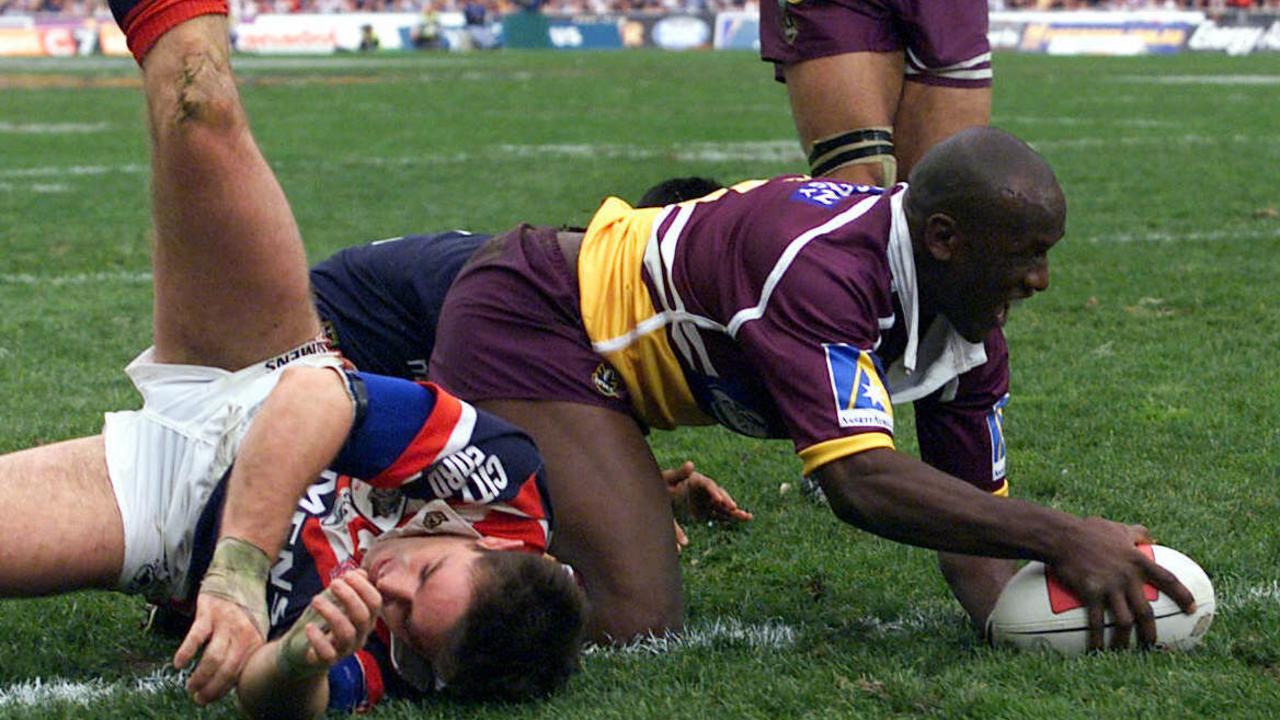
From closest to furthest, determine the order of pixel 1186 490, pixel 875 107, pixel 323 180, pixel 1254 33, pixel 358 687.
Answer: pixel 358 687, pixel 1186 490, pixel 875 107, pixel 323 180, pixel 1254 33

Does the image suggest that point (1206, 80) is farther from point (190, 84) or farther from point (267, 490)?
point (267, 490)

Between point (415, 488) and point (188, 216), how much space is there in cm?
80

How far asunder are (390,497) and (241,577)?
1.71 feet

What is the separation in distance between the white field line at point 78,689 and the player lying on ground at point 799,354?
96 centimetres

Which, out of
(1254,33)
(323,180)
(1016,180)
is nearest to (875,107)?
(1016,180)

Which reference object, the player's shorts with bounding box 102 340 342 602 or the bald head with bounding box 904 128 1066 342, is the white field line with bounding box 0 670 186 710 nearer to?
the player's shorts with bounding box 102 340 342 602

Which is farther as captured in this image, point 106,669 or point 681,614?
point 681,614

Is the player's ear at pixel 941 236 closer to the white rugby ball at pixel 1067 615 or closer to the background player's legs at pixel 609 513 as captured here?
the white rugby ball at pixel 1067 615

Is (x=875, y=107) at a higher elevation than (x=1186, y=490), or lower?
Result: higher

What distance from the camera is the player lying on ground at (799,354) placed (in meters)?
3.58

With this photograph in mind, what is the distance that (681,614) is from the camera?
409 centimetres

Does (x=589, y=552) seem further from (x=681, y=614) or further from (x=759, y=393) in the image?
(x=759, y=393)

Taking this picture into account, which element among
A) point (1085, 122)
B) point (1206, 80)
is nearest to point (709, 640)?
point (1085, 122)

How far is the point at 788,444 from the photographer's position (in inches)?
233
